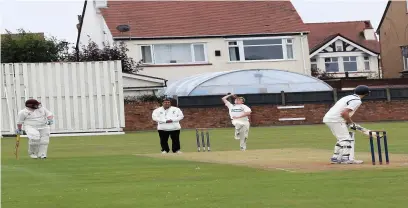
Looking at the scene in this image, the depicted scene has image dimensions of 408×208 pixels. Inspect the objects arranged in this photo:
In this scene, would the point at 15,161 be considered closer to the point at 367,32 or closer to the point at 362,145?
the point at 362,145

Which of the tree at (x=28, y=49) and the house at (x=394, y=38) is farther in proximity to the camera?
the house at (x=394, y=38)

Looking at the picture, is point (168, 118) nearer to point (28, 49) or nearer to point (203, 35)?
point (203, 35)

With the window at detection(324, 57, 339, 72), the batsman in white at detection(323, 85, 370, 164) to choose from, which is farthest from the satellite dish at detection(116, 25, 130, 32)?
the batsman in white at detection(323, 85, 370, 164)

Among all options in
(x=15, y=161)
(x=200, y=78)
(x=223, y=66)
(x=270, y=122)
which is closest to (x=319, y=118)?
(x=270, y=122)

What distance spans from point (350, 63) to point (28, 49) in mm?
33877

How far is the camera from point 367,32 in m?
94.5

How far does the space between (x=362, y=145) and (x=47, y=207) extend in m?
17.2

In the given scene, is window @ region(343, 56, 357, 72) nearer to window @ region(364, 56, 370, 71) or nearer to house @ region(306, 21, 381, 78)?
house @ region(306, 21, 381, 78)

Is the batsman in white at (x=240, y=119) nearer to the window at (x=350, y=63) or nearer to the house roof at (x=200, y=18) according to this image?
→ the house roof at (x=200, y=18)

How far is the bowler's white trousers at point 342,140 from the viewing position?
18453mm

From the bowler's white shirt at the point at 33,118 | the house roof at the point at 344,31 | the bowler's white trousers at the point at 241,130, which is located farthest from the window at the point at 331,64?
the bowler's white shirt at the point at 33,118

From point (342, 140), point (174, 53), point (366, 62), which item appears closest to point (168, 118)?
point (342, 140)

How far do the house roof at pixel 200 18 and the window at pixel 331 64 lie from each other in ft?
75.2

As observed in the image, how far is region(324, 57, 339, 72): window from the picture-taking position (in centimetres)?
8512
